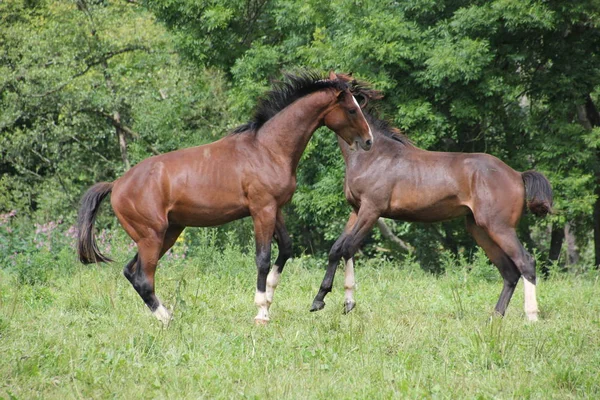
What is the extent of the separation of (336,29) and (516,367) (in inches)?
494

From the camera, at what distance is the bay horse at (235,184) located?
774 centimetres

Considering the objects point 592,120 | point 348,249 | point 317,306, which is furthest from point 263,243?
Answer: point 592,120

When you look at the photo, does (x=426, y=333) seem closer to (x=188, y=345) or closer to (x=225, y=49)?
(x=188, y=345)


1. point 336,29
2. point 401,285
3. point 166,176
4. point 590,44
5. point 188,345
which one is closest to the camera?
point 188,345

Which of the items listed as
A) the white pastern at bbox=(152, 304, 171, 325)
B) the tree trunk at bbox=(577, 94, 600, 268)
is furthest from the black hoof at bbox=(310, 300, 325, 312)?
the tree trunk at bbox=(577, 94, 600, 268)

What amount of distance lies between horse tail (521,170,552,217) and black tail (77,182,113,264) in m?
4.31

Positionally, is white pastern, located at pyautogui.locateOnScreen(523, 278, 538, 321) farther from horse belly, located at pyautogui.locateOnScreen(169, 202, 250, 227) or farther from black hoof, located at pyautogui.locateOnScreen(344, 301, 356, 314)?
horse belly, located at pyautogui.locateOnScreen(169, 202, 250, 227)

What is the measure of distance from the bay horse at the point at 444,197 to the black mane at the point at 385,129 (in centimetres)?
1

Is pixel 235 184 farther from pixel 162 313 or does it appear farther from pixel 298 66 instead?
pixel 298 66

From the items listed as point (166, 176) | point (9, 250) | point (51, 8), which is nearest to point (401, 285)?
point (166, 176)

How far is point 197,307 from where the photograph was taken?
324 inches

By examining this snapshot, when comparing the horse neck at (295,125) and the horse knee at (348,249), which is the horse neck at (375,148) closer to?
the horse neck at (295,125)

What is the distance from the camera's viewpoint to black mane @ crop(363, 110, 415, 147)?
8984mm

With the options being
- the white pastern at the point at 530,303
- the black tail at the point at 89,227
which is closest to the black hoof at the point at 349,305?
the white pastern at the point at 530,303
